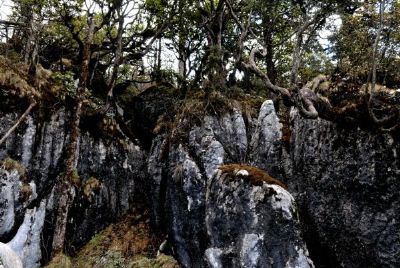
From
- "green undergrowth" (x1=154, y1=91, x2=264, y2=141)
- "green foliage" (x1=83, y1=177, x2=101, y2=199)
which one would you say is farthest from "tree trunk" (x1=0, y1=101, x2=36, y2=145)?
"green undergrowth" (x1=154, y1=91, x2=264, y2=141)

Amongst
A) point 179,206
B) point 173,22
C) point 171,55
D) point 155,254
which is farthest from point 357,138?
point 171,55

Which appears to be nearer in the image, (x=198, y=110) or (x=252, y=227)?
(x=252, y=227)

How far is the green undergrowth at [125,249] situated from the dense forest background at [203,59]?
6.27 feet

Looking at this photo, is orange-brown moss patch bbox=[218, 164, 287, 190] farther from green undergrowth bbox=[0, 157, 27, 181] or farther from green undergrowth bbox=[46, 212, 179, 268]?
green undergrowth bbox=[0, 157, 27, 181]

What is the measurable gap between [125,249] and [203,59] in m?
9.39

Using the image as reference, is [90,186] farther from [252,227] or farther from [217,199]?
[252,227]

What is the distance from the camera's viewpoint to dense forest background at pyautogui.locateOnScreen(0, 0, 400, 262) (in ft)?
36.0

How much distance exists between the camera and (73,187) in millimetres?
14406

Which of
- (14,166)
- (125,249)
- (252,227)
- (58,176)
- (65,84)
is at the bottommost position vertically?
(125,249)

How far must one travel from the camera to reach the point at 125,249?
1409 cm

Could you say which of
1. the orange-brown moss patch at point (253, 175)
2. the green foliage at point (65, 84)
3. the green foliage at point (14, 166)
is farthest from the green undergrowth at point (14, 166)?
the orange-brown moss patch at point (253, 175)

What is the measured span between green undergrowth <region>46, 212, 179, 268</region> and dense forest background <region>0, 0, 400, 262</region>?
6.27 feet

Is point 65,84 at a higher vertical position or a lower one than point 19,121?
higher

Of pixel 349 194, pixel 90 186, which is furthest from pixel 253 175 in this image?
pixel 90 186
